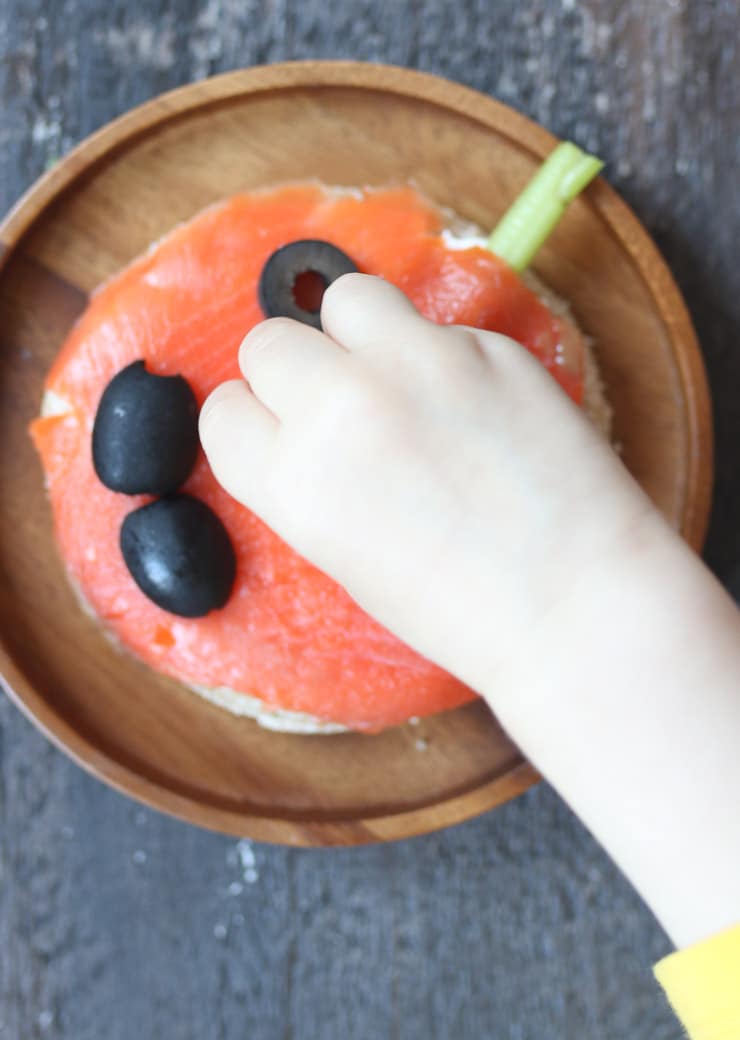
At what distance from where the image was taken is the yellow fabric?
0.55 m

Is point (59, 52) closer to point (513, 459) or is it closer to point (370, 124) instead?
point (370, 124)

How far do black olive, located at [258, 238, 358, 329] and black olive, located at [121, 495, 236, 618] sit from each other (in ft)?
0.62

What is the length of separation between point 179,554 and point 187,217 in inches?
14.3

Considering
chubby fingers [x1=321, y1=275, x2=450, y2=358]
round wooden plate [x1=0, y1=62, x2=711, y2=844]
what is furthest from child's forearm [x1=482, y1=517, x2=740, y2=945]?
round wooden plate [x1=0, y1=62, x2=711, y2=844]

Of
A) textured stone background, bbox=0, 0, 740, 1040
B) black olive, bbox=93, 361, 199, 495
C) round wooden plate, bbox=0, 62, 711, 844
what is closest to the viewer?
black olive, bbox=93, 361, 199, 495

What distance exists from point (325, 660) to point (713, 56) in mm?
782

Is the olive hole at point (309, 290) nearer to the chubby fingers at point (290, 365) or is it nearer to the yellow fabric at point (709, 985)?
the chubby fingers at point (290, 365)

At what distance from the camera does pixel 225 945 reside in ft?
3.24

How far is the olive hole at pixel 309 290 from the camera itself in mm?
801

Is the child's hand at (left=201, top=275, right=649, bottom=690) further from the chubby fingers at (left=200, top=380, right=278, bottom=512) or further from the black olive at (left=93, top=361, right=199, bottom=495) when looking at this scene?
the black olive at (left=93, top=361, right=199, bottom=495)

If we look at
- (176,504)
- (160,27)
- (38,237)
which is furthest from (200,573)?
(160,27)

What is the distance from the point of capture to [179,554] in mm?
762

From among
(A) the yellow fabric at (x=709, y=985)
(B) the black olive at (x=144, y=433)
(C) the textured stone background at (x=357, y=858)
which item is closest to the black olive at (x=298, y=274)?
(B) the black olive at (x=144, y=433)

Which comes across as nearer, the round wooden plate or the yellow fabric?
the yellow fabric
